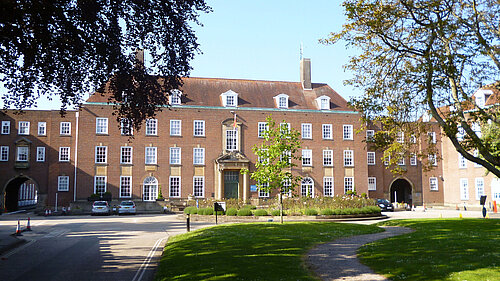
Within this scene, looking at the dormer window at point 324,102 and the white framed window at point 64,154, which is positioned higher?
the dormer window at point 324,102

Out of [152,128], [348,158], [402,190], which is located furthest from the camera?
[402,190]

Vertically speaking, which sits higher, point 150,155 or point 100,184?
point 150,155

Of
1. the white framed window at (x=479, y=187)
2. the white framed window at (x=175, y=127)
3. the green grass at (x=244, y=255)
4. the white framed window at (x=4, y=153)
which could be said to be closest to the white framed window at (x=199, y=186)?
the white framed window at (x=175, y=127)

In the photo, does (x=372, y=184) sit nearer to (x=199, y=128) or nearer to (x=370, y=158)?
(x=370, y=158)

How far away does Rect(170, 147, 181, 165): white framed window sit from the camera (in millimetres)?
45000

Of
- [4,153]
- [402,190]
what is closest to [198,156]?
[4,153]

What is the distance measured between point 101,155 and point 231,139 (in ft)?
43.1

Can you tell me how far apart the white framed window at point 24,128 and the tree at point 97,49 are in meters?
37.2

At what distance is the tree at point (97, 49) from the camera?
36.8 ft

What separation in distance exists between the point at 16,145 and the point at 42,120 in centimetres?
359

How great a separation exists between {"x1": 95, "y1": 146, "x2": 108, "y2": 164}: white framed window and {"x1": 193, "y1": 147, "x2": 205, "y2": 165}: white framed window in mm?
8771

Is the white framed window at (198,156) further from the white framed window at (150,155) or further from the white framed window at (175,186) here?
the white framed window at (150,155)

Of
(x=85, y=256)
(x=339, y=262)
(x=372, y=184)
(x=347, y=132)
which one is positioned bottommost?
(x=85, y=256)

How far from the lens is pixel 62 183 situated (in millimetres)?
44344
